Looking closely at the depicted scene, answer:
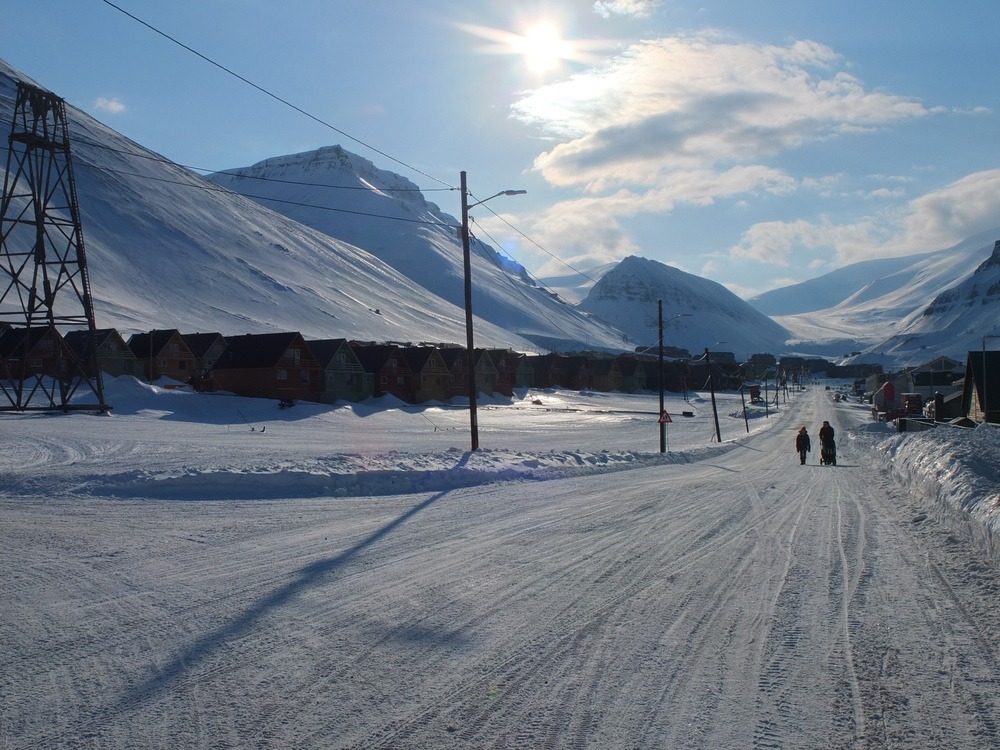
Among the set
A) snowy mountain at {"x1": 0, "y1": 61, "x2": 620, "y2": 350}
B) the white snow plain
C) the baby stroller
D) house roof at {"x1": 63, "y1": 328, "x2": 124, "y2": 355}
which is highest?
snowy mountain at {"x1": 0, "y1": 61, "x2": 620, "y2": 350}

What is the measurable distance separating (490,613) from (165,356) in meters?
72.0

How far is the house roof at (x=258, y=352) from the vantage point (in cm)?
5675

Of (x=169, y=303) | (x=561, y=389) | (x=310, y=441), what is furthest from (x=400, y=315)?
(x=310, y=441)

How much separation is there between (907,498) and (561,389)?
88.0 m

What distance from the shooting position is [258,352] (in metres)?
58.0

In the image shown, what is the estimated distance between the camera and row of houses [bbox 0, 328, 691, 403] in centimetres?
5688

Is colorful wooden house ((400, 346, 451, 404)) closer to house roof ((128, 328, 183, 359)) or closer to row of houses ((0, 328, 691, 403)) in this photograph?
row of houses ((0, 328, 691, 403))

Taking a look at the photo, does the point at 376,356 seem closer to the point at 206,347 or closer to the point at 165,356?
the point at 165,356

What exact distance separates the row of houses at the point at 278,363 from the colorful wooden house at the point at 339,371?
78 millimetres

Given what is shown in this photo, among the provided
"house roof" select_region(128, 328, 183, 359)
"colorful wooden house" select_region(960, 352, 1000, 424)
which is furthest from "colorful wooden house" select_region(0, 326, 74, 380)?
"colorful wooden house" select_region(960, 352, 1000, 424)

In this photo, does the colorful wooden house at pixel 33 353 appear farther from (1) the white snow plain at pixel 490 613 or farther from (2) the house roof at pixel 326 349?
(1) the white snow plain at pixel 490 613

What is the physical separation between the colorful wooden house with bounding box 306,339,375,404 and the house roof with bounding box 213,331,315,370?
196 cm

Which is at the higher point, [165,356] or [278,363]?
[165,356]

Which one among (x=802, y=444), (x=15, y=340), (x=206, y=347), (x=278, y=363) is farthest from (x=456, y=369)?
(x=802, y=444)
